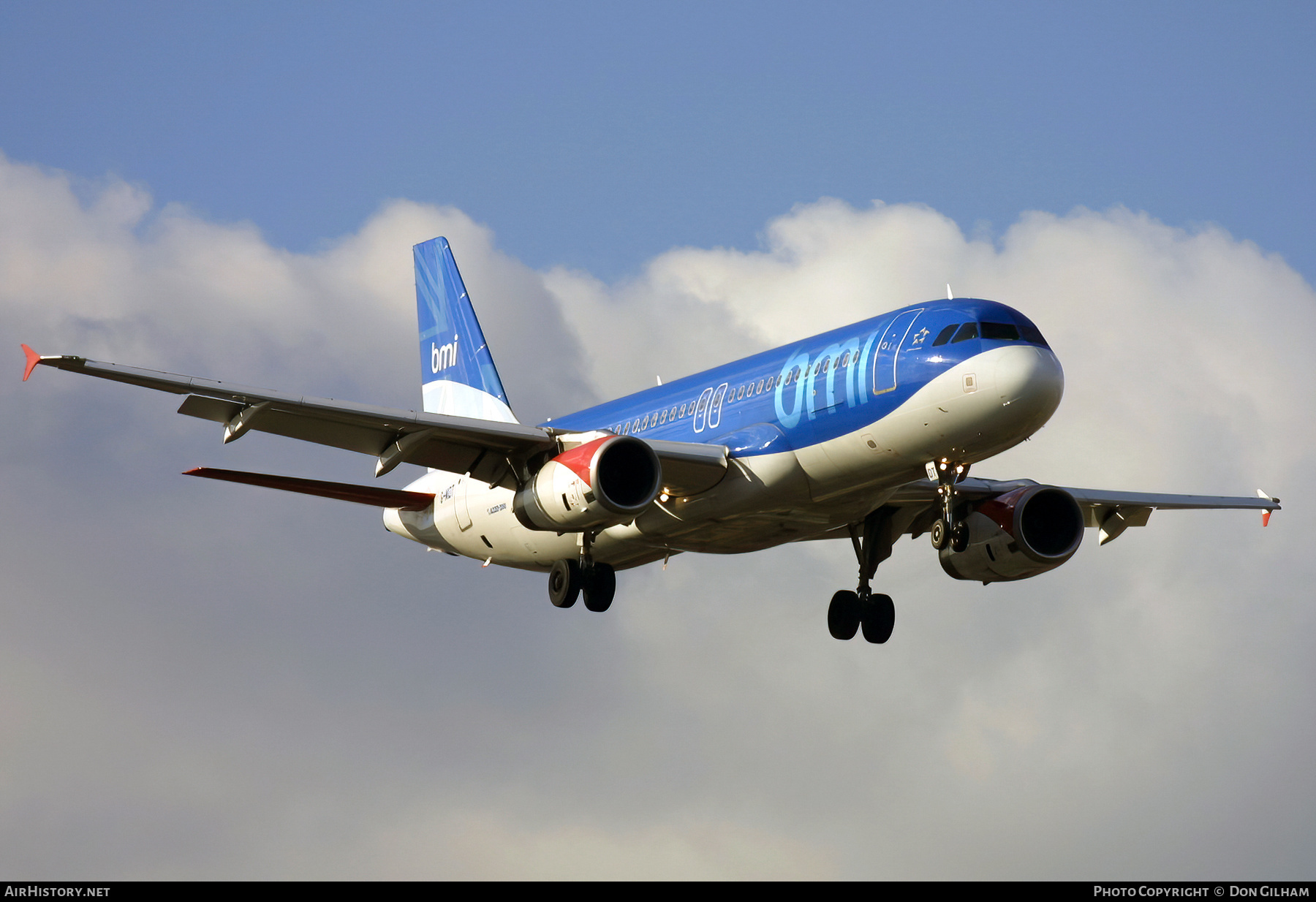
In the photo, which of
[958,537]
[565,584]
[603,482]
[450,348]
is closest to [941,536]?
[958,537]

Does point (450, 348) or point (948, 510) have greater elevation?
point (450, 348)

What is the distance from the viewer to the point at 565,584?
36594 millimetres

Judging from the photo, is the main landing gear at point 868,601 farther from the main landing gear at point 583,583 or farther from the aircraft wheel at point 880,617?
the main landing gear at point 583,583

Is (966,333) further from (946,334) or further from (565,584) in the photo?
(565,584)

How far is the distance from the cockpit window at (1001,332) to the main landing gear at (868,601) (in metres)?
8.86

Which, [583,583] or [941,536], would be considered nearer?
[941,536]

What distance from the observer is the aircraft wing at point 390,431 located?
31312 millimetres

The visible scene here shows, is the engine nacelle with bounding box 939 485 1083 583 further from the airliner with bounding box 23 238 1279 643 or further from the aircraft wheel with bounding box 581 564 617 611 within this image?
the aircraft wheel with bounding box 581 564 617 611

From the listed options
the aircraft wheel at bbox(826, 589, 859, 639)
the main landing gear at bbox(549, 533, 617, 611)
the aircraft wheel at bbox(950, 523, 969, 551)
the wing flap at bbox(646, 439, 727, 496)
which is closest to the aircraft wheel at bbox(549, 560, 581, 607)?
the main landing gear at bbox(549, 533, 617, 611)

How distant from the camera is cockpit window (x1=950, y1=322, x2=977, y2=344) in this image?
30.7 m

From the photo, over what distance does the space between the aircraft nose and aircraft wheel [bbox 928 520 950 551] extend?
3.20 m

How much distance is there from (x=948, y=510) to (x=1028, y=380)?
3551 mm

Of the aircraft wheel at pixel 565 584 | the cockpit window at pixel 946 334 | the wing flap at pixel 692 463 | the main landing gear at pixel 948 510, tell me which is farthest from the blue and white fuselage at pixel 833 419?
the aircraft wheel at pixel 565 584
